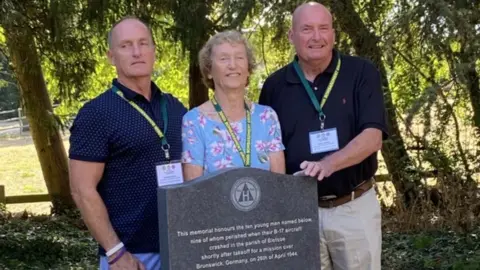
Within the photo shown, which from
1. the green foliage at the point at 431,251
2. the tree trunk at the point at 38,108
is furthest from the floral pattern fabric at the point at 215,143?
the tree trunk at the point at 38,108

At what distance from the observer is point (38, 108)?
11016 mm

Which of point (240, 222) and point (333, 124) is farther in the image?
point (333, 124)

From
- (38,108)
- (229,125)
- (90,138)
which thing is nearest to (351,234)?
(229,125)

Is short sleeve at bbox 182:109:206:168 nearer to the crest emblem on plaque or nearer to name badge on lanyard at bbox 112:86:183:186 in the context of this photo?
name badge on lanyard at bbox 112:86:183:186

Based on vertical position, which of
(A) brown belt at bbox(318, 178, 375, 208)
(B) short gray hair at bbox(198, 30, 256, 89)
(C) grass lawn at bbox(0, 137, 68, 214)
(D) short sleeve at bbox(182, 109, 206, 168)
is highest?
(B) short gray hair at bbox(198, 30, 256, 89)

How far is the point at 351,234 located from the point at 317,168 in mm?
677

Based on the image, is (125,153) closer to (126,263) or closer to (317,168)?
(126,263)

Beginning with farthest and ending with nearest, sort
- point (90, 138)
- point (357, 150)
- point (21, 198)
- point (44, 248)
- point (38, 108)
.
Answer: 1. point (21, 198)
2. point (38, 108)
3. point (44, 248)
4. point (357, 150)
5. point (90, 138)

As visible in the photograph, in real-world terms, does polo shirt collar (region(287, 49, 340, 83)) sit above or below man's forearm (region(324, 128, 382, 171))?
above

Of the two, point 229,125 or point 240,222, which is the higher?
point 229,125

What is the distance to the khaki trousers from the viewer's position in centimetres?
398

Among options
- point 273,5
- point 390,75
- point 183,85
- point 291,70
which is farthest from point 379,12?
point 183,85

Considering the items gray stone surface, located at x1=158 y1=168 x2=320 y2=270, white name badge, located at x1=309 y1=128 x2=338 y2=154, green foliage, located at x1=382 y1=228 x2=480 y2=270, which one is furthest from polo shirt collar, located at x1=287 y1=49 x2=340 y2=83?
green foliage, located at x1=382 y1=228 x2=480 y2=270

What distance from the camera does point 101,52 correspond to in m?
9.82
